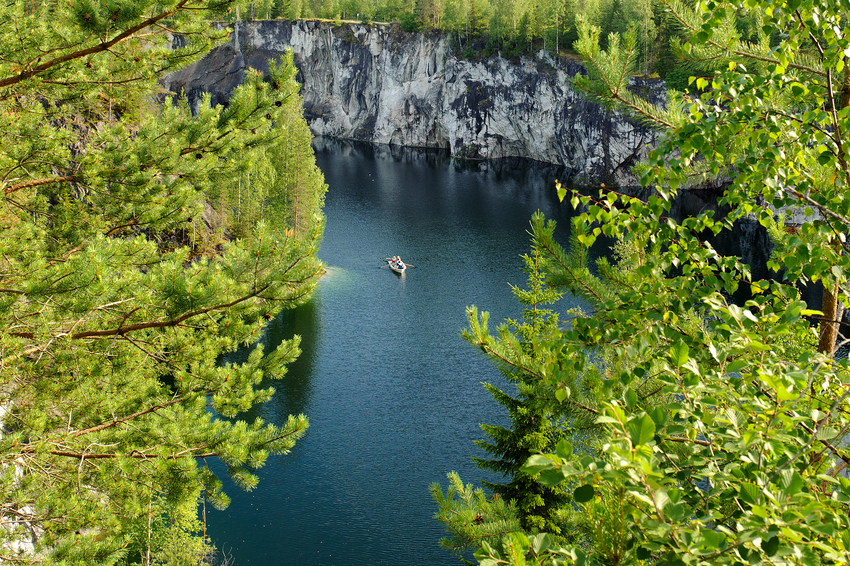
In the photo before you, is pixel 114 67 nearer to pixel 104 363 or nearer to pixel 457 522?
pixel 104 363

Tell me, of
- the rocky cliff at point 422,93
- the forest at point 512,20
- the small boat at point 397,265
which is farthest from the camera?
the rocky cliff at point 422,93

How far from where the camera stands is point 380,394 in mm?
25406

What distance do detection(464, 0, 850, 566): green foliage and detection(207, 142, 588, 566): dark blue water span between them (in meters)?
15.6

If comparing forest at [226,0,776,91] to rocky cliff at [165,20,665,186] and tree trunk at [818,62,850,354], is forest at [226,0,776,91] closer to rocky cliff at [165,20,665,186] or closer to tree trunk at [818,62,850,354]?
rocky cliff at [165,20,665,186]

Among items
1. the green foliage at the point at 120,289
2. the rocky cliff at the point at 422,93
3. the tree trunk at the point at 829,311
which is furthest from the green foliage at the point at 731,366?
the rocky cliff at the point at 422,93

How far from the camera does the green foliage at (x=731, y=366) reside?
2158 mm

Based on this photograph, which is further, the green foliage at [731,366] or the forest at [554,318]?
the forest at [554,318]

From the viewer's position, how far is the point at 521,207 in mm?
56500

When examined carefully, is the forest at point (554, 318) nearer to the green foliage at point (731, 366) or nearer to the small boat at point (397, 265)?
the green foliage at point (731, 366)

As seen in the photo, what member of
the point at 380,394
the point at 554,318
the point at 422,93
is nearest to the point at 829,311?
the point at 554,318

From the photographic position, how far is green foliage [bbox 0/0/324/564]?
632 cm

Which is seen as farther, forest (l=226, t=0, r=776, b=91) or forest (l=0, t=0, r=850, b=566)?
forest (l=226, t=0, r=776, b=91)

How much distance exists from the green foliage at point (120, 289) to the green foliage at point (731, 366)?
361 centimetres

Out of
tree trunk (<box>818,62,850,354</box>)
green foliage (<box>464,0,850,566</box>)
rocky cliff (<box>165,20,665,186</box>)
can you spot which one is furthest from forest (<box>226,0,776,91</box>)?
green foliage (<box>464,0,850,566</box>)
